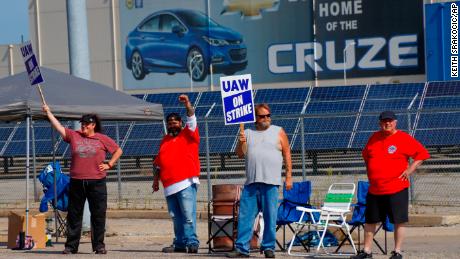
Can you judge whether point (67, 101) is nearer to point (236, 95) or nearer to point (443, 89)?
point (236, 95)

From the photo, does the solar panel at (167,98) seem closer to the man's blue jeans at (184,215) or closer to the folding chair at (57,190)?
the folding chair at (57,190)

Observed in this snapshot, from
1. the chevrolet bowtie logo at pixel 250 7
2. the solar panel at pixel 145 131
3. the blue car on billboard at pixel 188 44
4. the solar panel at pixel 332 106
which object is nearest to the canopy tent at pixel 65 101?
the solar panel at pixel 145 131

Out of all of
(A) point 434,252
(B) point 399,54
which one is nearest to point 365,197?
(A) point 434,252

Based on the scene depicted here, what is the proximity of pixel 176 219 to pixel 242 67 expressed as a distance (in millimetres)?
39387

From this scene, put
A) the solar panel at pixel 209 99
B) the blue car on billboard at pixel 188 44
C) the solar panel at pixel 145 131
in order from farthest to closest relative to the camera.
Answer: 1. the blue car on billboard at pixel 188 44
2. the solar panel at pixel 209 99
3. the solar panel at pixel 145 131

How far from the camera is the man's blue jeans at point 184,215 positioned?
15039mm

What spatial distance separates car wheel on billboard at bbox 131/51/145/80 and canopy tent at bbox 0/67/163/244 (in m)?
37.9

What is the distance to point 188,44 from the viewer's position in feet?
178

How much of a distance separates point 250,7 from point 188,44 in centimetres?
341

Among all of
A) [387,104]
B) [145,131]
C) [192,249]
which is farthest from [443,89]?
[192,249]

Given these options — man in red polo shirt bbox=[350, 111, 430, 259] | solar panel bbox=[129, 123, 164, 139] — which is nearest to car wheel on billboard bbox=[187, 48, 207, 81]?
solar panel bbox=[129, 123, 164, 139]

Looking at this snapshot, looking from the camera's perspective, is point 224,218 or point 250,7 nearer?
point 224,218

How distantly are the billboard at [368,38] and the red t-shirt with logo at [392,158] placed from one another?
37.0 m

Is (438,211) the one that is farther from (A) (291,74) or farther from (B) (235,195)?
(A) (291,74)
